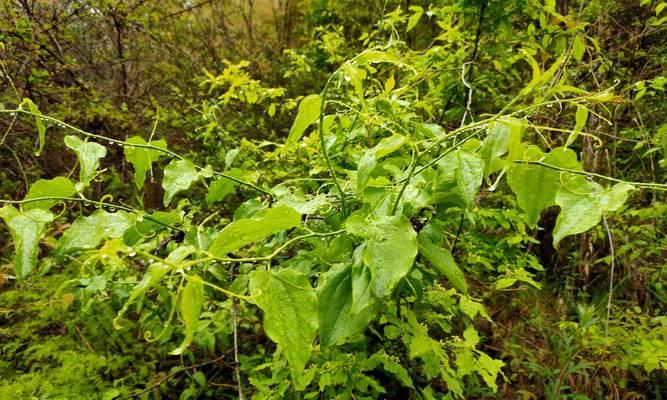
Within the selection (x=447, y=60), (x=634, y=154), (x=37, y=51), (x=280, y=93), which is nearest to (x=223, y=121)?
(x=37, y=51)

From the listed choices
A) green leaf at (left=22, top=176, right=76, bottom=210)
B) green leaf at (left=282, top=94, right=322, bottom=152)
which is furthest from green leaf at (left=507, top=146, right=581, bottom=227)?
green leaf at (left=22, top=176, right=76, bottom=210)

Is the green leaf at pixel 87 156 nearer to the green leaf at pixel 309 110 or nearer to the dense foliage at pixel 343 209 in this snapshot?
the dense foliage at pixel 343 209

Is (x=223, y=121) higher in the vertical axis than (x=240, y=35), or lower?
lower

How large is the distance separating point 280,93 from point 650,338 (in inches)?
73.1

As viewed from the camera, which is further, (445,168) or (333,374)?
(333,374)

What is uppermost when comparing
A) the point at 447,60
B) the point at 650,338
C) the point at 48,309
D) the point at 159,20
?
the point at 159,20

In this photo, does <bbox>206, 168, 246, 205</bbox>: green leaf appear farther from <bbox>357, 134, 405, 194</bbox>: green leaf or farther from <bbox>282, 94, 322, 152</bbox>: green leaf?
<bbox>357, 134, 405, 194</bbox>: green leaf

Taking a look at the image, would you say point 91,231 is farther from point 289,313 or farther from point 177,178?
point 289,313

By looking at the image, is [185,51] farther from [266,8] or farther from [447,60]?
[447,60]

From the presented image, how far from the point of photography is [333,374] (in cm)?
113

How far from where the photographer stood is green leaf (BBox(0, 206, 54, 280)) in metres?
0.51

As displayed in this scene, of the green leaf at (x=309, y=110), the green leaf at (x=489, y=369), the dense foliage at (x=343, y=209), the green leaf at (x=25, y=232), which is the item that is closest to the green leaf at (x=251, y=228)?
the dense foliage at (x=343, y=209)

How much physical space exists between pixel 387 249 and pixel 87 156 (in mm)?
461

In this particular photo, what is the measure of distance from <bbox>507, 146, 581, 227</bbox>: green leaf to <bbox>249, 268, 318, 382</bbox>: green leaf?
25cm
